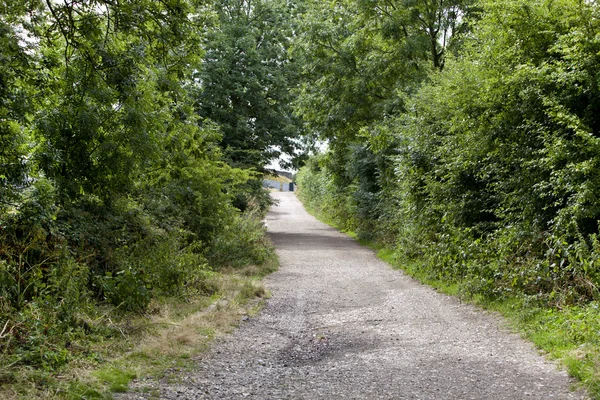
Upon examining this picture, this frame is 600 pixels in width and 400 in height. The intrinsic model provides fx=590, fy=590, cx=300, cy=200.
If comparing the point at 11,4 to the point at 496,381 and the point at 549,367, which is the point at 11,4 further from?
the point at 549,367

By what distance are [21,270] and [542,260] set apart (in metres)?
7.43

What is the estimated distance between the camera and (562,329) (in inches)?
291

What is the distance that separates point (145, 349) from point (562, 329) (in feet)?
16.8

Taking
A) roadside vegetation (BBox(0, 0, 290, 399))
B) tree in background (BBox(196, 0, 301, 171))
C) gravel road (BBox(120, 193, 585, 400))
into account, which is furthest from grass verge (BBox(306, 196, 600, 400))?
tree in background (BBox(196, 0, 301, 171))

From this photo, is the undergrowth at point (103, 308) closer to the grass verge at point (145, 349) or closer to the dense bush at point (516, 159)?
the grass verge at point (145, 349)

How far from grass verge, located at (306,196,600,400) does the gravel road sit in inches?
6.7

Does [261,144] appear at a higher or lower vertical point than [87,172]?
higher

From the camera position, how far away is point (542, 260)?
9.13m

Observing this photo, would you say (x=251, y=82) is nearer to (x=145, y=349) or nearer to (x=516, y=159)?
(x=516, y=159)

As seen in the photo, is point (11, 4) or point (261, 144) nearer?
point (11, 4)

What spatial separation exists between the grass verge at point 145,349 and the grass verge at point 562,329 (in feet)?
13.7

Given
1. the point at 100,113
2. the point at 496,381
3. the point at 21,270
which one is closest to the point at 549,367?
the point at 496,381

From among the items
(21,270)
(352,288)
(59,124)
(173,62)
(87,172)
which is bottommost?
(352,288)

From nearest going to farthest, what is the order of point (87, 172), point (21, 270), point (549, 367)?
1. point (549, 367)
2. point (21, 270)
3. point (87, 172)
